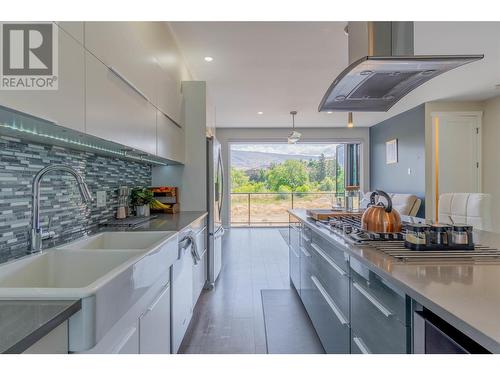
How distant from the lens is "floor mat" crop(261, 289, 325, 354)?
209 cm

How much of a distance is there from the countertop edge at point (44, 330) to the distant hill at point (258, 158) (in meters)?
7.33

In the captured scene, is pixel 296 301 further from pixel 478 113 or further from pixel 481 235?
pixel 478 113

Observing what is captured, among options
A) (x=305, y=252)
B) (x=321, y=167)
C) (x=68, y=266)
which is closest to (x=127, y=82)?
(x=68, y=266)

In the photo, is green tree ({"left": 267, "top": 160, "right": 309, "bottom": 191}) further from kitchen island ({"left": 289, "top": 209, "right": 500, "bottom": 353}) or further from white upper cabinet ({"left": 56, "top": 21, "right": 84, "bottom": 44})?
white upper cabinet ({"left": 56, "top": 21, "right": 84, "bottom": 44})

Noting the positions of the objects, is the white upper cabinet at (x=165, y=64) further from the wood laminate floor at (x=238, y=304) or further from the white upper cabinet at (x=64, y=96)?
the wood laminate floor at (x=238, y=304)

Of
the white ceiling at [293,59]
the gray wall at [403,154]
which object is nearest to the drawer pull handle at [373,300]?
the white ceiling at [293,59]

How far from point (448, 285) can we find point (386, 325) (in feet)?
1.01

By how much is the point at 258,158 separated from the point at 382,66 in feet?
22.5

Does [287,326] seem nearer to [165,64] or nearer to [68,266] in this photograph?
[68,266]

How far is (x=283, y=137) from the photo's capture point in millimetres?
7727

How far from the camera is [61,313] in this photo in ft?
2.36

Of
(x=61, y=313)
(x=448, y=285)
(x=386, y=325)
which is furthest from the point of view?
(x=386, y=325)

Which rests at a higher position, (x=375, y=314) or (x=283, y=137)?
(x=283, y=137)

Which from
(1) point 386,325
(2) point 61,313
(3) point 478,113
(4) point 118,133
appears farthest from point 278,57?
(3) point 478,113
